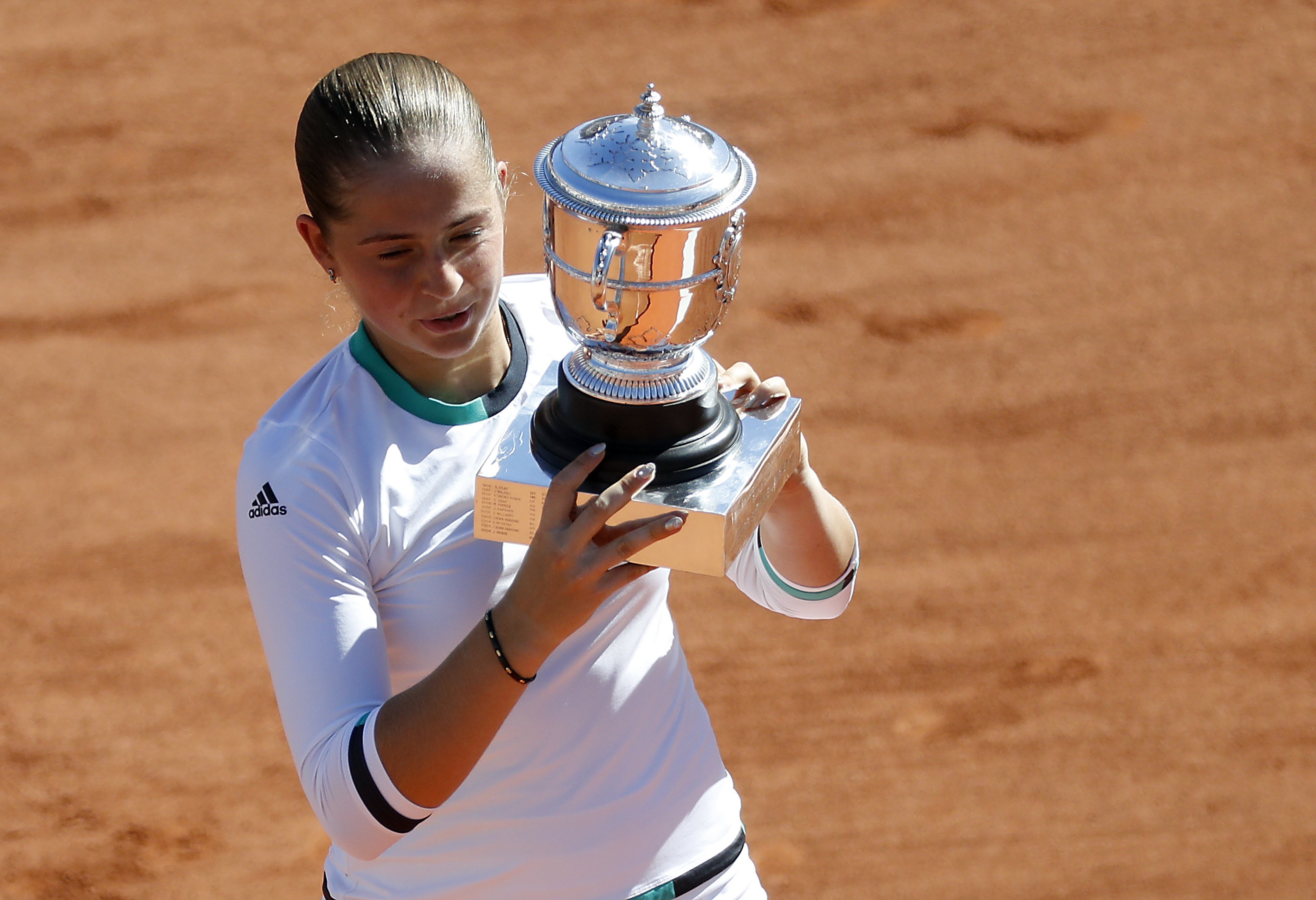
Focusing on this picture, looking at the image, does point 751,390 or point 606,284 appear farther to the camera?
point 751,390

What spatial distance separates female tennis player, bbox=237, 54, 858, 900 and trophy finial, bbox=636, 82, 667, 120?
0.78 feet

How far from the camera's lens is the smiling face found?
1.62 metres

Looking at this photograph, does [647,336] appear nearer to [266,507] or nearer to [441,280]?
[441,280]

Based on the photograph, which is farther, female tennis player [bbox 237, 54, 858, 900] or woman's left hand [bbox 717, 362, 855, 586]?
woman's left hand [bbox 717, 362, 855, 586]

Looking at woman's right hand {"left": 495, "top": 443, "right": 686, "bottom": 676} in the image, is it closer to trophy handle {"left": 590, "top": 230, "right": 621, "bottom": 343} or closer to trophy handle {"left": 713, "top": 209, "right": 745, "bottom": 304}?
trophy handle {"left": 590, "top": 230, "right": 621, "bottom": 343}

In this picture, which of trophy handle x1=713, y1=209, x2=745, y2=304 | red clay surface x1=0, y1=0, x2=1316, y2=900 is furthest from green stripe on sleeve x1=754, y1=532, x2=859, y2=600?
red clay surface x1=0, y1=0, x2=1316, y2=900

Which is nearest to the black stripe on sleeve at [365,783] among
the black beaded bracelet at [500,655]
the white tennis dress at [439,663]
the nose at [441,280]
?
the white tennis dress at [439,663]

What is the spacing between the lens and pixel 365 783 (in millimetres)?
1568

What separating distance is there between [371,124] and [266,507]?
47cm

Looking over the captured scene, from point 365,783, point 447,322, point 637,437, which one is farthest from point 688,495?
point 365,783

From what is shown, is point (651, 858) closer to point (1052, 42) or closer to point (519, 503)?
point (519, 503)

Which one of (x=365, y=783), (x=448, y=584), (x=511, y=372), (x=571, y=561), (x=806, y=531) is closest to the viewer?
(x=571, y=561)

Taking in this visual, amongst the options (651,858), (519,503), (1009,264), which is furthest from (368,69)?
(1009,264)

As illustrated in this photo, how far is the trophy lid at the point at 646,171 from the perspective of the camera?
149 cm
